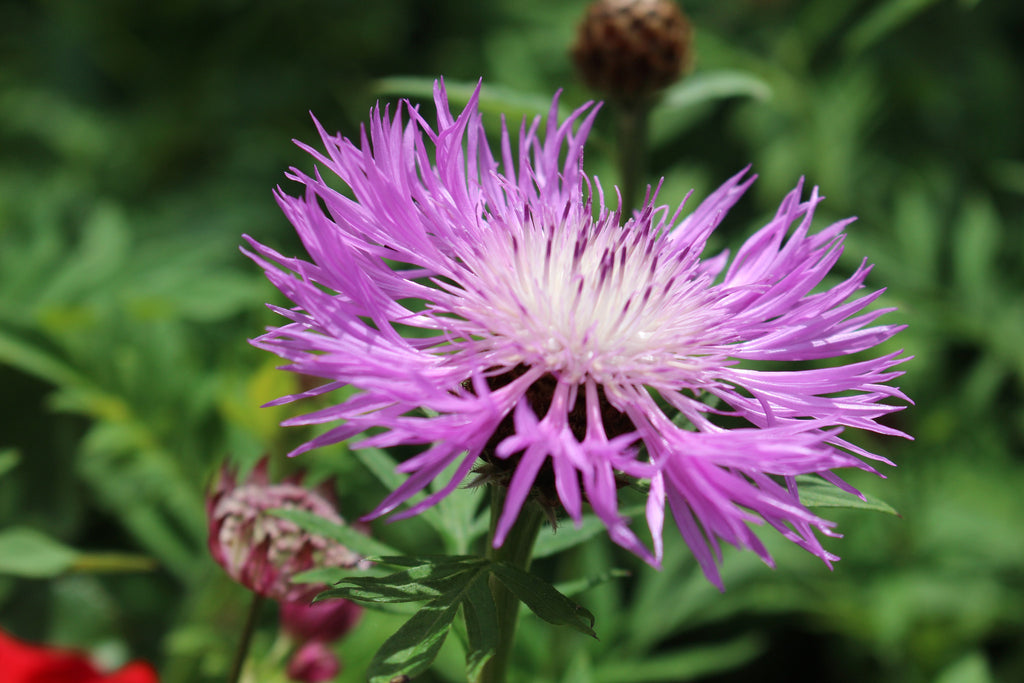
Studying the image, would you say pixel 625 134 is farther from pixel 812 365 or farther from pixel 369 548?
pixel 369 548

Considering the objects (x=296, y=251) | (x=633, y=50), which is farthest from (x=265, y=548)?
(x=296, y=251)

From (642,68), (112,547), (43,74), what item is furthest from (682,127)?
(43,74)

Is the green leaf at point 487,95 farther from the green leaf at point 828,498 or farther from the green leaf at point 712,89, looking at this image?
the green leaf at point 828,498

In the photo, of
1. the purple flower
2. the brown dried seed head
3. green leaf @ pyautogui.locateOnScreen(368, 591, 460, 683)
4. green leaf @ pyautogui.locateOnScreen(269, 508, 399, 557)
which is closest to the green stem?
the brown dried seed head

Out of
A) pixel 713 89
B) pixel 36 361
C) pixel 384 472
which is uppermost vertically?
pixel 713 89

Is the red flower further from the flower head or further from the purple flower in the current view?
the purple flower

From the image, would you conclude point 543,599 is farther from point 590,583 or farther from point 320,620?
point 320,620

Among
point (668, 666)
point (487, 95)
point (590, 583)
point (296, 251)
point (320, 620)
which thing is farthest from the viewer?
point (296, 251)
